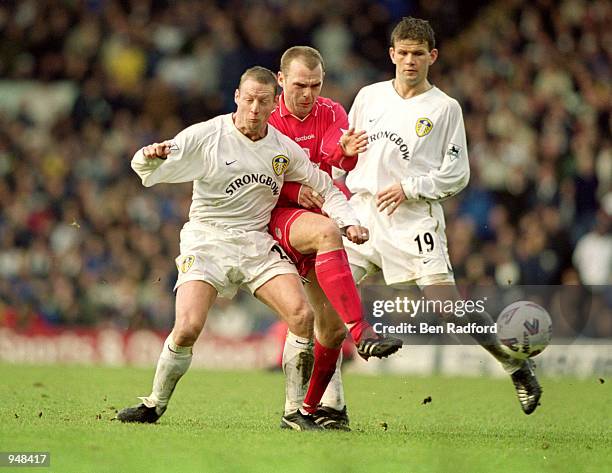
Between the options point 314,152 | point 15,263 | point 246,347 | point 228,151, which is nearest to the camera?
point 228,151

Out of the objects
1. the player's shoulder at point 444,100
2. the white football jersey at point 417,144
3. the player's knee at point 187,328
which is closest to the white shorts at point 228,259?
the player's knee at point 187,328

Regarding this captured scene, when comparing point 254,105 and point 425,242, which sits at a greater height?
point 254,105

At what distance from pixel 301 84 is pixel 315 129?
430 millimetres

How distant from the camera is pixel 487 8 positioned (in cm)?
1789

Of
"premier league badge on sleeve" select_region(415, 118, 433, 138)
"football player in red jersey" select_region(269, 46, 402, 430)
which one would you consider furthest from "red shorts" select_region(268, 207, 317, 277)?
"premier league badge on sleeve" select_region(415, 118, 433, 138)

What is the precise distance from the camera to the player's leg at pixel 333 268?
6.70 metres

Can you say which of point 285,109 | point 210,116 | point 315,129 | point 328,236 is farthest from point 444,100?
point 210,116

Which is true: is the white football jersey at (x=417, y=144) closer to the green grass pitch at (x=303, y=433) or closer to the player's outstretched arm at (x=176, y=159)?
the player's outstretched arm at (x=176, y=159)

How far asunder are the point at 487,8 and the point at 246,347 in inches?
276

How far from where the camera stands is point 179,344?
6.88 metres

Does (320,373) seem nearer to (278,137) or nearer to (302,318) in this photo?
(302,318)

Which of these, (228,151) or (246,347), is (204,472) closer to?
(228,151)

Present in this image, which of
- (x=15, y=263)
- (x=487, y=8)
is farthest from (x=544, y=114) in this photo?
(x=15, y=263)

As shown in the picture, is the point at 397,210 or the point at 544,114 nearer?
the point at 397,210
